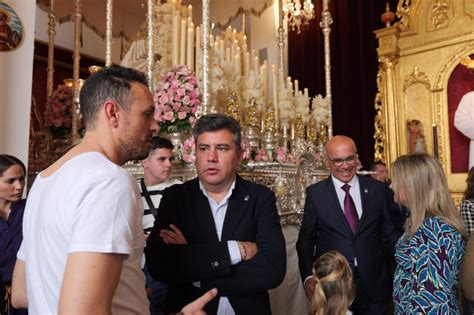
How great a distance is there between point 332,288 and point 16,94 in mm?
2286

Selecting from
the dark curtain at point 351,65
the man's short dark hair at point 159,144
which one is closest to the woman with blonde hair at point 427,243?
the man's short dark hair at point 159,144

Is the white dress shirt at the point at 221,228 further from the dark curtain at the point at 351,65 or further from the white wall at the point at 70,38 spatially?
the white wall at the point at 70,38

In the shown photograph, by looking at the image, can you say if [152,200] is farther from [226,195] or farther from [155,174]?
[226,195]

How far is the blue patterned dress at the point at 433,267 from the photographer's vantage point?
177cm

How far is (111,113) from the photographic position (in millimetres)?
1069

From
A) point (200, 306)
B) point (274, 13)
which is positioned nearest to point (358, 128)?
point (274, 13)

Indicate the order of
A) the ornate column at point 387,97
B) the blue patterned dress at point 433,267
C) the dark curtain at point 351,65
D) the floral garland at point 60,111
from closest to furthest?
1. the blue patterned dress at point 433,267
2. the floral garland at point 60,111
3. the ornate column at point 387,97
4. the dark curtain at point 351,65

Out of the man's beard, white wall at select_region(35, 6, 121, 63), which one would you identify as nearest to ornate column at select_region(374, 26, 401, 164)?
white wall at select_region(35, 6, 121, 63)

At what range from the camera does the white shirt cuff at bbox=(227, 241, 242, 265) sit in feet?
5.49

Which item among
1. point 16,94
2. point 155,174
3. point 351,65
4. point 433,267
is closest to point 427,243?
point 433,267

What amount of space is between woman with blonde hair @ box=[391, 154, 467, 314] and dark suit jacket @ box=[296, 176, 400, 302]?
456mm

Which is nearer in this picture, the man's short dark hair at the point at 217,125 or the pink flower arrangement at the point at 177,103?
the man's short dark hair at the point at 217,125

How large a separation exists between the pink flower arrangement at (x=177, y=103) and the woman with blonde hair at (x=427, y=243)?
1904mm

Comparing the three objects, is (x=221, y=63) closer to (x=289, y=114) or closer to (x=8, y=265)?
(x=289, y=114)
